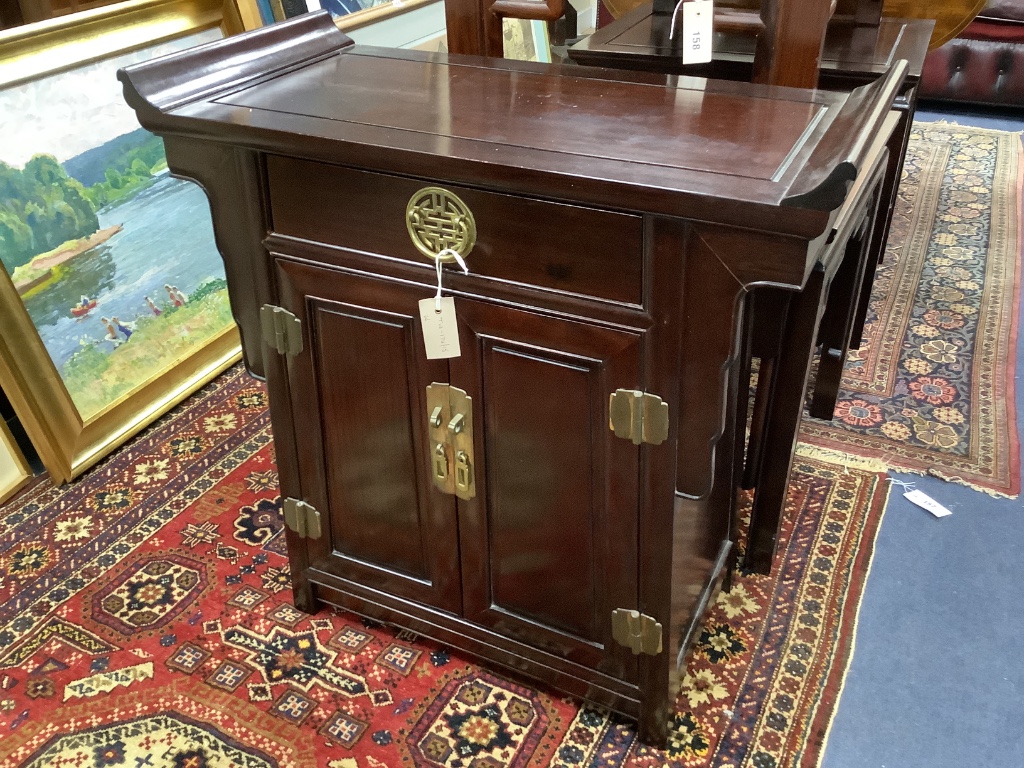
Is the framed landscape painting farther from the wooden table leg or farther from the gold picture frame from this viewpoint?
the wooden table leg

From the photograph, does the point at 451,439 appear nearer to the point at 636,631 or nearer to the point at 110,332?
the point at 636,631

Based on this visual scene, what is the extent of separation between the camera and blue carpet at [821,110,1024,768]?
1524 millimetres

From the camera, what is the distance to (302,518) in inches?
65.6

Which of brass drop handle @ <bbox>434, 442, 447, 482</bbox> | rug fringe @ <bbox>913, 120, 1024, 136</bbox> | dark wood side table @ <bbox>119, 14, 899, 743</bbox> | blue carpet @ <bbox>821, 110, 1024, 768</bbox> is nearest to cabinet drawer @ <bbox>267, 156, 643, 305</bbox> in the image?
dark wood side table @ <bbox>119, 14, 899, 743</bbox>

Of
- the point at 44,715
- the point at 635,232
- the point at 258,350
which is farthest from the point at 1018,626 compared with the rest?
the point at 44,715

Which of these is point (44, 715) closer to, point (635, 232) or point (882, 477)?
point (635, 232)

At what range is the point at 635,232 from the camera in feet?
3.58

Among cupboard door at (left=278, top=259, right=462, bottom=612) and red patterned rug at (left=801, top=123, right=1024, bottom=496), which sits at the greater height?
cupboard door at (left=278, top=259, right=462, bottom=612)

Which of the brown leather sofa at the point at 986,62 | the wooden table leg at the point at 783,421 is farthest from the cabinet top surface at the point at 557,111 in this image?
the brown leather sofa at the point at 986,62

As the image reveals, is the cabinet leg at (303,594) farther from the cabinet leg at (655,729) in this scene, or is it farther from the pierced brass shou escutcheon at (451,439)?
the cabinet leg at (655,729)

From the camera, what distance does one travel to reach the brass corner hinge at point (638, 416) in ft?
3.94

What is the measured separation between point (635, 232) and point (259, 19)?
195 cm

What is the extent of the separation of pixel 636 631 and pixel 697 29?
111 centimetres

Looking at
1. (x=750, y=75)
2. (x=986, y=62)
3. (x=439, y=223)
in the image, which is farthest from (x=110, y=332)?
(x=986, y=62)
